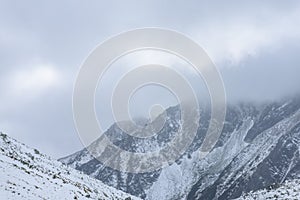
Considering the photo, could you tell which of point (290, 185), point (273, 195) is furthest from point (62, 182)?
point (290, 185)

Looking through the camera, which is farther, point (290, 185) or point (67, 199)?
point (290, 185)

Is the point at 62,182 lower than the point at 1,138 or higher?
lower

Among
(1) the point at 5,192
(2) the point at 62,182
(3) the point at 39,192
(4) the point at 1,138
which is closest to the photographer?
(1) the point at 5,192

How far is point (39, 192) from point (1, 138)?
82.7ft

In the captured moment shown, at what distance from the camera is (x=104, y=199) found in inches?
2114

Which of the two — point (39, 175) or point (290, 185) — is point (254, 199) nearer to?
point (290, 185)

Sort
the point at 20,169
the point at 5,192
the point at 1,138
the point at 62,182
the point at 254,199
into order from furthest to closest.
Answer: the point at 1,138
the point at 254,199
the point at 62,182
the point at 20,169
the point at 5,192

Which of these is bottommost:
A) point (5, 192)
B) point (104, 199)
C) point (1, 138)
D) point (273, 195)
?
point (273, 195)

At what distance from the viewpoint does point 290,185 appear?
5406 centimetres

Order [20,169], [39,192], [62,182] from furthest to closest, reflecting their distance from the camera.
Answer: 1. [62,182]
2. [20,169]
3. [39,192]

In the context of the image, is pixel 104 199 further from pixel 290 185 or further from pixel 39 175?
pixel 290 185

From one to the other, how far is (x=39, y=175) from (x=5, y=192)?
11.0 meters

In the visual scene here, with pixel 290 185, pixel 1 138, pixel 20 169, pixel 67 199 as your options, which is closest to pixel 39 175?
pixel 20 169

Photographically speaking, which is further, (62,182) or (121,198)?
(121,198)
